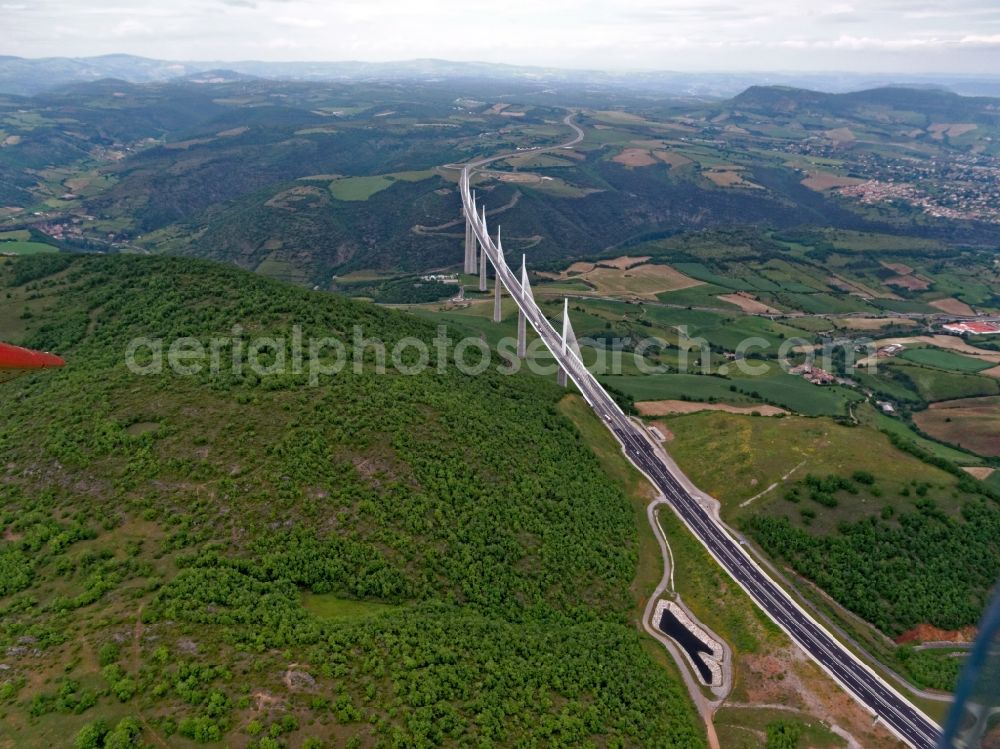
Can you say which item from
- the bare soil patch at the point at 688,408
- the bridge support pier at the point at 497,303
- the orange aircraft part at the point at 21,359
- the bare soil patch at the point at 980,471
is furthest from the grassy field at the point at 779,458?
the orange aircraft part at the point at 21,359

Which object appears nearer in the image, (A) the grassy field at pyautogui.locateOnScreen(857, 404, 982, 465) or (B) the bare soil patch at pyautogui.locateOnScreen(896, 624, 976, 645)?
(B) the bare soil patch at pyautogui.locateOnScreen(896, 624, 976, 645)

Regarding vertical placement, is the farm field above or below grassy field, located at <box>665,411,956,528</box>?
below

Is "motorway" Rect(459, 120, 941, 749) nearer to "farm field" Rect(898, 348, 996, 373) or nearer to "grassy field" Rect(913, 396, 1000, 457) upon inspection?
"grassy field" Rect(913, 396, 1000, 457)

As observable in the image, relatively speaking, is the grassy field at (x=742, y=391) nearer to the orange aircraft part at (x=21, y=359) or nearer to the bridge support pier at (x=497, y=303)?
the bridge support pier at (x=497, y=303)

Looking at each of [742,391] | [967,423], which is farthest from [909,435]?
[742,391]

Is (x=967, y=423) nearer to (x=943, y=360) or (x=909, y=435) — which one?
(x=909, y=435)

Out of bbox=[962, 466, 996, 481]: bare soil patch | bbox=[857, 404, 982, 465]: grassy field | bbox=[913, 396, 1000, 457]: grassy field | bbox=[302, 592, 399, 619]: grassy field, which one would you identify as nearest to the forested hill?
bbox=[302, 592, 399, 619]: grassy field

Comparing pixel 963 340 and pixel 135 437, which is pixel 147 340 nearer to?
pixel 135 437
